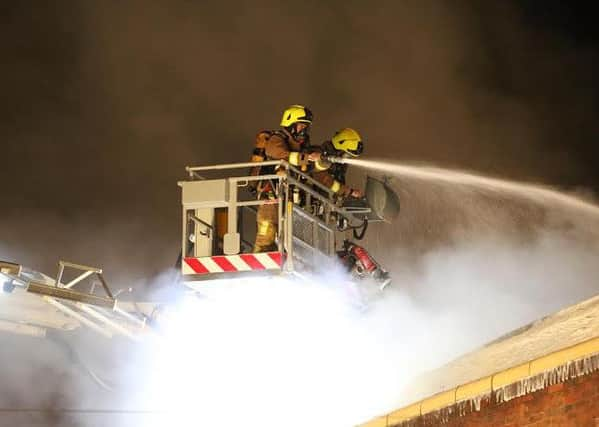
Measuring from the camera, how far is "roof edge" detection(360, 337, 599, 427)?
6742 millimetres

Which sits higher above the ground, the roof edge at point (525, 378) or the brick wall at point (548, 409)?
the roof edge at point (525, 378)

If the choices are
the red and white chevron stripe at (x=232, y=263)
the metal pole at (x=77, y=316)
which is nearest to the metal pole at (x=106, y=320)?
the metal pole at (x=77, y=316)

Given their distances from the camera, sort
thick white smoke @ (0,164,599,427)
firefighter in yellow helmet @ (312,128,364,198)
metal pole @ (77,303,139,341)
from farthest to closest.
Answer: firefighter in yellow helmet @ (312,128,364,198)
thick white smoke @ (0,164,599,427)
metal pole @ (77,303,139,341)

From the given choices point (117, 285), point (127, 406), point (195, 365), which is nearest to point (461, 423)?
point (195, 365)

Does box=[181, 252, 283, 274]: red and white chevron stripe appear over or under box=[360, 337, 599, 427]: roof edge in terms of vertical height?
over

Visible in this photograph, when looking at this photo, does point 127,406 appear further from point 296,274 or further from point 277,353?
point 296,274

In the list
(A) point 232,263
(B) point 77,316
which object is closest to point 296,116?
(A) point 232,263

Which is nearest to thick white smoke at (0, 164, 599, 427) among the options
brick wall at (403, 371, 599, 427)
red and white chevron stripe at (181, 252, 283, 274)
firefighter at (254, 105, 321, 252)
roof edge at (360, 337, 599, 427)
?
red and white chevron stripe at (181, 252, 283, 274)

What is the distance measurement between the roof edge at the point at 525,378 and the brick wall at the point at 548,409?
46mm

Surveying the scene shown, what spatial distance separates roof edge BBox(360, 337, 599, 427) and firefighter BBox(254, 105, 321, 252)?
2776mm

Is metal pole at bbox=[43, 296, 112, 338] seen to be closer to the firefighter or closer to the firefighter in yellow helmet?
the firefighter

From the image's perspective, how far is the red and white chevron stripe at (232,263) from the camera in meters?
10.1

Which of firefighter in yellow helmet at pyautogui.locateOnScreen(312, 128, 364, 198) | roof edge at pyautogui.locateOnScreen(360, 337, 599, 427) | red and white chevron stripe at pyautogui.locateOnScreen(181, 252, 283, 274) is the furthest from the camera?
firefighter in yellow helmet at pyautogui.locateOnScreen(312, 128, 364, 198)

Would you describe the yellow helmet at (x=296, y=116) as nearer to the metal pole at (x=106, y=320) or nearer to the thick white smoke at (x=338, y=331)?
the thick white smoke at (x=338, y=331)
